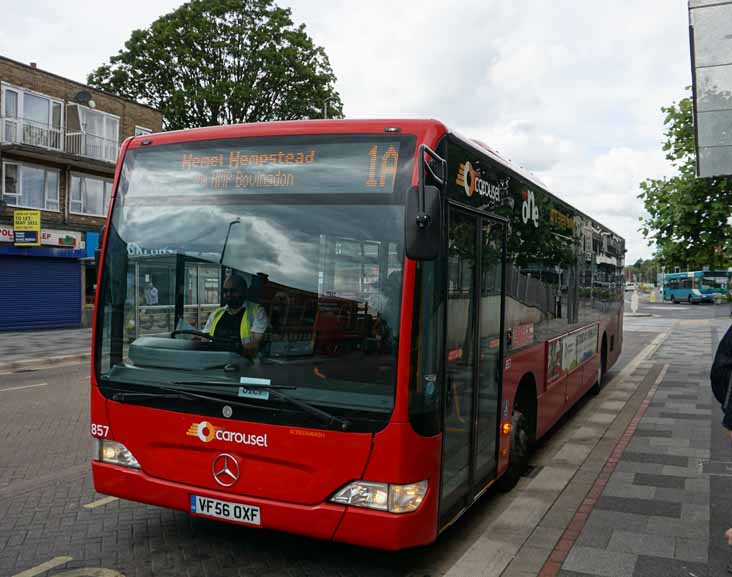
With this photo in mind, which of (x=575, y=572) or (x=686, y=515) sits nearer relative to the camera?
(x=575, y=572)

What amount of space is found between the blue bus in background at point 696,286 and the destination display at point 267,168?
60118mm

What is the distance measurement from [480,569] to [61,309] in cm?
2549

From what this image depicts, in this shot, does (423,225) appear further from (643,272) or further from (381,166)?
(643,272)

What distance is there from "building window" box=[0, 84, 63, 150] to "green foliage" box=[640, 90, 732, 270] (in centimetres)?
2164

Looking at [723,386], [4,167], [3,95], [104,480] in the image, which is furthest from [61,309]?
[723,386]

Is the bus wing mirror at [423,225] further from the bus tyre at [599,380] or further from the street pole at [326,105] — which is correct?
the street pole at [326,105]

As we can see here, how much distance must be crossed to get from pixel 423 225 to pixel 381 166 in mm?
560

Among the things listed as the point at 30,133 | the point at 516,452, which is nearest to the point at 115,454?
the point at 516,452

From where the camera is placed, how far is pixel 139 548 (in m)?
4.53

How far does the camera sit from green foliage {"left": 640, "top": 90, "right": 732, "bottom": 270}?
1614cm

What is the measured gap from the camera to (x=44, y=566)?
13.7ft

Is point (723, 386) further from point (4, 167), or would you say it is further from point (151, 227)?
point (4, 167)

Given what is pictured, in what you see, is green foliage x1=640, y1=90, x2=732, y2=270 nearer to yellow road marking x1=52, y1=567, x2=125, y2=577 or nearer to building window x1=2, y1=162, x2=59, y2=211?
yellow road marking x1=52, y1=567, x2=125, y2=577

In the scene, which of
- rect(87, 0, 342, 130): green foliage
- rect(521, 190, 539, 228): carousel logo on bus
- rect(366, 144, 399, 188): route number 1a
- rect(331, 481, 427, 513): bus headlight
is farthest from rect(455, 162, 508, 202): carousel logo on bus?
rect(87, 0, 342, 130): green foliage
